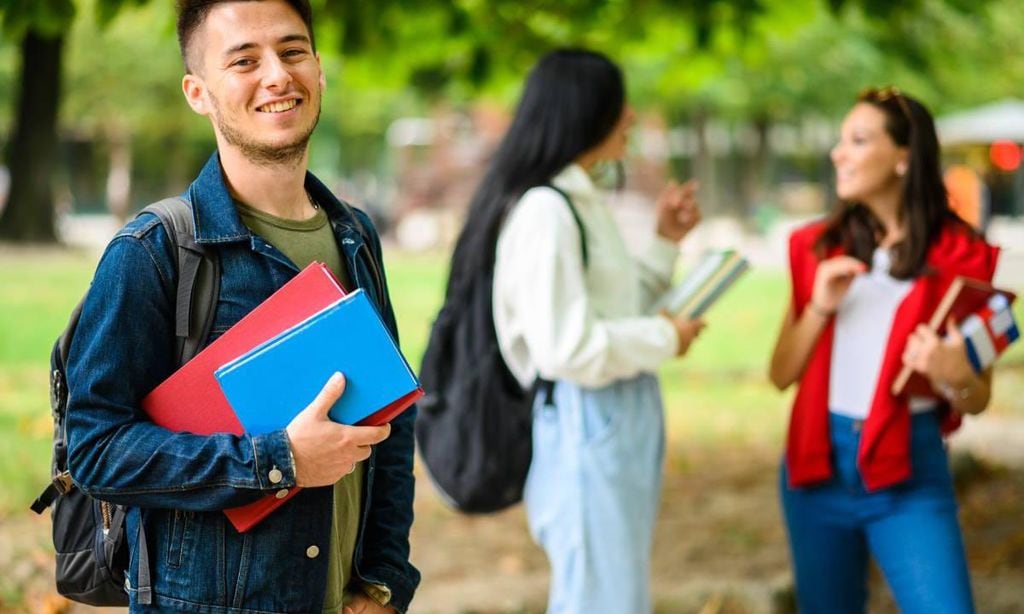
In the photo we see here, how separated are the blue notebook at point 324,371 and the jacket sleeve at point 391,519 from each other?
1.01ft

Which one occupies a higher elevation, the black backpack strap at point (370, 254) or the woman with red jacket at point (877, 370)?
the black backpack strap at point (370, 254)

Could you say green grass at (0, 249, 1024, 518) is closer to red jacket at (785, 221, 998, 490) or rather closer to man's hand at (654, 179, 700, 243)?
man's hand at (654, 179, 700, 243)

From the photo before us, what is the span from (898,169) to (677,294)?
2.43ft

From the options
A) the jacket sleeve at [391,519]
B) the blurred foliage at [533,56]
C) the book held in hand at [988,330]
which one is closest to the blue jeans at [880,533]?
the book held in hand at [988,330]

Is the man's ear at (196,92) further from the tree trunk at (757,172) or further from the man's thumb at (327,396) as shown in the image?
the tree trunk at (757,172)

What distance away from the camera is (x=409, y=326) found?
43.0 feet

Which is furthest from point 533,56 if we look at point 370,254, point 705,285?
point 370,254

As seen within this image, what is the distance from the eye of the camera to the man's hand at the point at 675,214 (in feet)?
12.8

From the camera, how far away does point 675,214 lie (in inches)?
153

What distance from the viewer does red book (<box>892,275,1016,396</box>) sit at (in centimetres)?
327

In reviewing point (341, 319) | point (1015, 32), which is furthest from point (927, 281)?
point (1015, 32)

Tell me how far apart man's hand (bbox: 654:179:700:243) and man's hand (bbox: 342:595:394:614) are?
1.97 meters

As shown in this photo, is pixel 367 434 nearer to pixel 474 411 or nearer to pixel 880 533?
pixel 474 411

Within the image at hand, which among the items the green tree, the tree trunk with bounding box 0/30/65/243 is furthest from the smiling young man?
the tree trunk with bounding box 0/30/65/243
